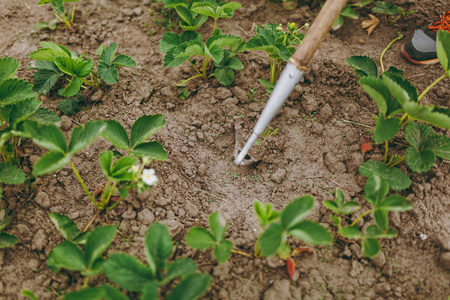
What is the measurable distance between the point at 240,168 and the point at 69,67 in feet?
3.82

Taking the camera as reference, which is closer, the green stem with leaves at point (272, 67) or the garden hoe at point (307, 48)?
the garden hoe at point (307, 48)

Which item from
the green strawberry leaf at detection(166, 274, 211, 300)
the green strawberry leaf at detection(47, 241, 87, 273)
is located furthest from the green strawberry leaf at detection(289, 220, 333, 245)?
the green strawberry leaf at detection(47, 241, 87, 273)

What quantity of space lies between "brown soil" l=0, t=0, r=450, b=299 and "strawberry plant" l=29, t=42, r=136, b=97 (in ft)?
0.44

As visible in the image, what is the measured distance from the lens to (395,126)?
153 centimetres

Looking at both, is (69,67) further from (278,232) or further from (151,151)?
(278,232)

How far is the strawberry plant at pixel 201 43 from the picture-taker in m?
1.81

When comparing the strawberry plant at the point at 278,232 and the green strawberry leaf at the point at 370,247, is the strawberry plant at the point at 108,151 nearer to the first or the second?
the strawberry plant at the point at 278,232

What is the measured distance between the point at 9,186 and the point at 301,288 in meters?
1.62

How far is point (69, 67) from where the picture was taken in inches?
70.9

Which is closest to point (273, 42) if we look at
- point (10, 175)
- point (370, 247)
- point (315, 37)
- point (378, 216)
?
point (315, 37)

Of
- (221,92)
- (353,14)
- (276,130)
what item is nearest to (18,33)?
(221,92)

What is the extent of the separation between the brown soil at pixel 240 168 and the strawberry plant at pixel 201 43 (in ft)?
0.33

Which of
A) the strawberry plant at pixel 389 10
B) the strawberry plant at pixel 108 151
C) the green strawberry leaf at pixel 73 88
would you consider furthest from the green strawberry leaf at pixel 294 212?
the strawberry plant at pixel 389 10

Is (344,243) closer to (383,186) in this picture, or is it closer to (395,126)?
(383,186)
